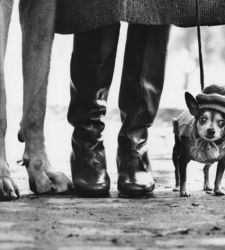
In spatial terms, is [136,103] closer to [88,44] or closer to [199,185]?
[88,44]

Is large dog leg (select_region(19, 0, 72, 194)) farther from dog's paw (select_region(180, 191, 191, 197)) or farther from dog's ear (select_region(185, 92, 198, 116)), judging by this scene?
dog's ear (select_region(185, 92, 198, 116))

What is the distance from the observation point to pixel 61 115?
39.1ft

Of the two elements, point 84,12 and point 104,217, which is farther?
point 84,12

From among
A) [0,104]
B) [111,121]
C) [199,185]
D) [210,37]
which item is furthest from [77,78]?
[210,37]

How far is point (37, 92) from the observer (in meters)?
3.12

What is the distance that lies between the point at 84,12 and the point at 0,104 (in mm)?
578

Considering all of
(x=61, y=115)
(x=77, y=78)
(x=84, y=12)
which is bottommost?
(x=61, y=115)

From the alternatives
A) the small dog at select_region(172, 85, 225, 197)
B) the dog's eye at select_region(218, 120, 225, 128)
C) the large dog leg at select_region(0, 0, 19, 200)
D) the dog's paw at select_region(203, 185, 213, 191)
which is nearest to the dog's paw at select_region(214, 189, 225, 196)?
the small dog at select_region(172, 85, 225, 197)

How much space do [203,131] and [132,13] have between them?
0.62m

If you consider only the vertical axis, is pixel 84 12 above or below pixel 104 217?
above

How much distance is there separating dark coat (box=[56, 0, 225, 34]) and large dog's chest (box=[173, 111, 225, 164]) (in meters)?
0.47

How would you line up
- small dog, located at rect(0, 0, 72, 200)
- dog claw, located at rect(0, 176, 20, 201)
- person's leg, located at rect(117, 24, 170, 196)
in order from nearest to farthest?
dog claw, located at rect(0, 176, 20, 201) → small dog, located at rect(0, 0, 72, 200) → person's leg, located at rect(117, 24, 170, 196)

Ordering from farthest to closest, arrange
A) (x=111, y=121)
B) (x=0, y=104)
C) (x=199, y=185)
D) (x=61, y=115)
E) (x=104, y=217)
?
(x=61, y=115) < (x=111, y=121) < (x=199, y=185) < (x=0, y=104) < (x=104, y=217)

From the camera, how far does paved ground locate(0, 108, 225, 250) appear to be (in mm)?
2033
